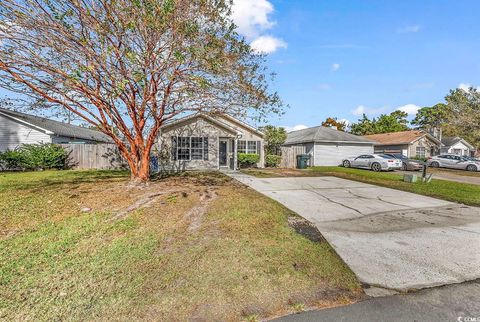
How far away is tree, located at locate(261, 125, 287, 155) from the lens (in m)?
23.1

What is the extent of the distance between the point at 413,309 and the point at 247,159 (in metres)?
16.5

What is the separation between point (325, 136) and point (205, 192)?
1876cm

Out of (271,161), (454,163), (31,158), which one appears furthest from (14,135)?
(454,163)

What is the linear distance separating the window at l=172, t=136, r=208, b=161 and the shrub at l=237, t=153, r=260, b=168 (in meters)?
2.92

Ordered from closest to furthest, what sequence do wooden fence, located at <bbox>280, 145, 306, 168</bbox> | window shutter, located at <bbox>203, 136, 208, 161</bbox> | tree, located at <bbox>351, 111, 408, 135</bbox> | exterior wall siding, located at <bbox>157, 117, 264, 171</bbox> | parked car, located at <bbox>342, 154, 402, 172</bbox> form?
exterior wall siding, located at <bbox>157, 117, 264, 171</bbox>
window shutter, located at <bbox>203, 136, 208, 161</bbox>
parked car, located at <bbox>342, 154, 402, 172</bbox>
wooden fence, located at <bbox>280, 145, 306, 168</bbox>
tree, located at <bbox>351, 111, 408, 135</bbox>

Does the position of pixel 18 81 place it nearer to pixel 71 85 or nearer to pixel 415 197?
pixel 71 85

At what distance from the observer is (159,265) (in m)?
3.58

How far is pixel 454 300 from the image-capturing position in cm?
293

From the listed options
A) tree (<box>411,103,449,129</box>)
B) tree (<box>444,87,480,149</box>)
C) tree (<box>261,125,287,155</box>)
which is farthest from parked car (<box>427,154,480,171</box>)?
tree (<box>411,103,449,129</box>)

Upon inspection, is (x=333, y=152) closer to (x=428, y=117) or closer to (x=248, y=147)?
(x=248, y=147)

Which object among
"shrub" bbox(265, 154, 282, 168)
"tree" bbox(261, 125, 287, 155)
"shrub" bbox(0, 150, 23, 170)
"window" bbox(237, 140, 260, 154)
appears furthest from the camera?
"tree" bbox(261, 125, 287, 155)

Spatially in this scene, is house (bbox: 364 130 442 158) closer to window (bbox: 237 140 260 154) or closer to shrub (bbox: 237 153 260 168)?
window (bbox: 237 140 260 154)

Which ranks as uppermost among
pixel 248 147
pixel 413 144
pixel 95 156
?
pixel 413 144

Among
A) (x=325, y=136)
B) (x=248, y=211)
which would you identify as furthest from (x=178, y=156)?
(x=325, y=136)
